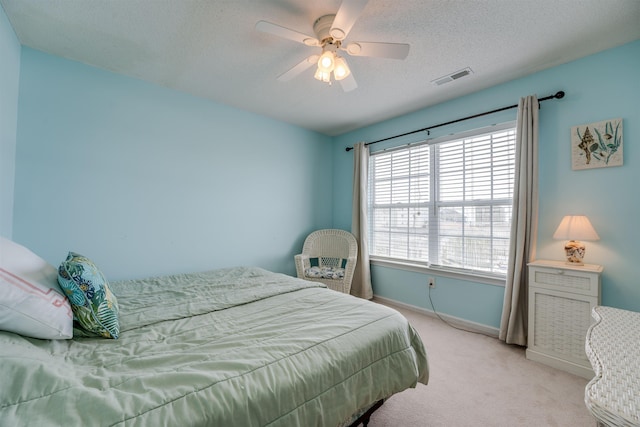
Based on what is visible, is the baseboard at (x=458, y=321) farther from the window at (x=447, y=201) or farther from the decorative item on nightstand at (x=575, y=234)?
the decorative item on nightstand at (x=575, y=234)

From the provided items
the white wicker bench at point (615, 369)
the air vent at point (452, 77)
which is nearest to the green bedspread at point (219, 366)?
the white wicker bench at point (615, 369)

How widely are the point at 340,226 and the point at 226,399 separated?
11.2 feet

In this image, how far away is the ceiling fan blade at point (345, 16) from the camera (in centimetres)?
135

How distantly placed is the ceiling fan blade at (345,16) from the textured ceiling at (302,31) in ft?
0.67

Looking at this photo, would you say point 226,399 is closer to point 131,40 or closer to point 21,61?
point 131,40

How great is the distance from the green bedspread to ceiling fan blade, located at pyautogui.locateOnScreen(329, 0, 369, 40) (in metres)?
1.64

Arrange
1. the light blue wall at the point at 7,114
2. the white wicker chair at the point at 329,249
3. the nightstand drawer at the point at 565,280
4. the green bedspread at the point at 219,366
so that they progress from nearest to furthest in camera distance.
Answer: the green bedspread at the point at 219,366 < the light blue wall at the point at 7,114 < the nightstand drawer at the point at 565,280 < the white wicker chair at the point at 329,249

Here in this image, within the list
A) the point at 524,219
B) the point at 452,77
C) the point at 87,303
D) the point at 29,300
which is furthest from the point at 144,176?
the point at 524,219

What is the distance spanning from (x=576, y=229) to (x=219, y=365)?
2.56 meters

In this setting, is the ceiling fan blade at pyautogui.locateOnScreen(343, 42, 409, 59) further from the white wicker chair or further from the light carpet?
the white wicker chair

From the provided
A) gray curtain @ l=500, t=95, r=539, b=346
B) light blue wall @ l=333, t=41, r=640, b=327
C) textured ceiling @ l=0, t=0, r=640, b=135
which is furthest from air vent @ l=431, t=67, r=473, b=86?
gray curtain @ l=500, t=95, r=539, b=346

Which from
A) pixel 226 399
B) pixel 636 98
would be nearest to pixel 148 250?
pixel 226 399

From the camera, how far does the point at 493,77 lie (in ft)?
8.20

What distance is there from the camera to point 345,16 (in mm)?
1450
